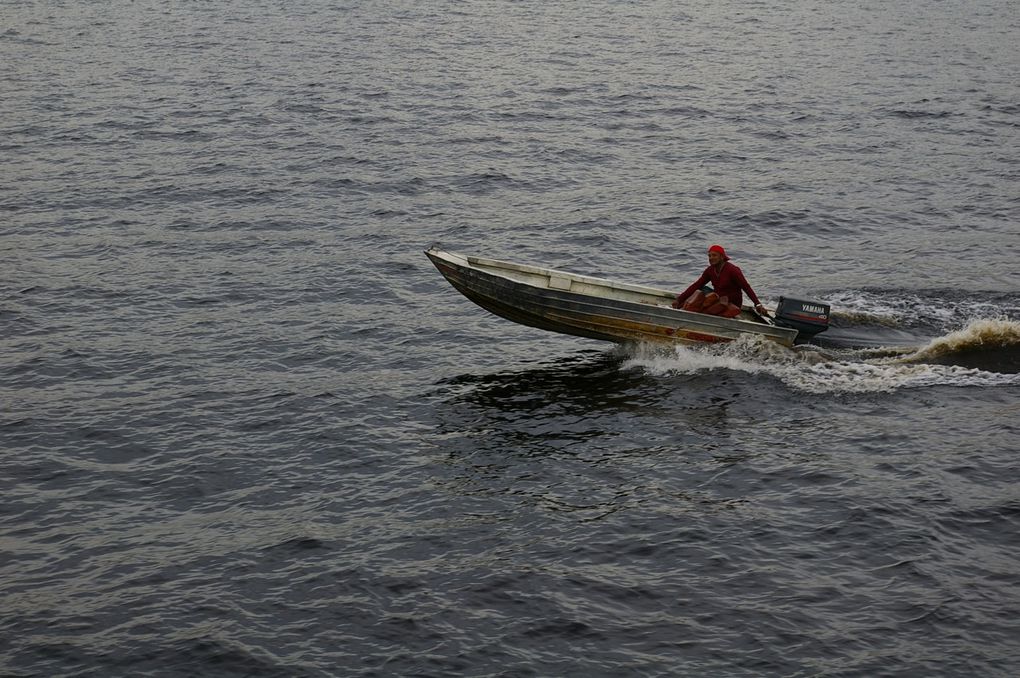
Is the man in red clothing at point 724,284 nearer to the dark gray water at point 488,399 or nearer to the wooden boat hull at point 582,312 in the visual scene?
the wooden boat hull at point 582,312

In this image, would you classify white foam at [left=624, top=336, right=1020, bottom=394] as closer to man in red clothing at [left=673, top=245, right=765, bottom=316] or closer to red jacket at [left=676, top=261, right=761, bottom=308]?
man in red clothing at [left=673, top=245, right=765, bottom=316]

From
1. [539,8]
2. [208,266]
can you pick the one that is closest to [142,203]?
[208,266]

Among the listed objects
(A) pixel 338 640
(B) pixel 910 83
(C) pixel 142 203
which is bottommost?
(A) pixel 338 640

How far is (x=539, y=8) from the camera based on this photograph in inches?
2640

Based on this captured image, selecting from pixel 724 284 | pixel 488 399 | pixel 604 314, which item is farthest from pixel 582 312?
pixel 724 284

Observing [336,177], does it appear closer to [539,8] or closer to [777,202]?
[777,202]

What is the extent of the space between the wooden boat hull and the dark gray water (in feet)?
1.50

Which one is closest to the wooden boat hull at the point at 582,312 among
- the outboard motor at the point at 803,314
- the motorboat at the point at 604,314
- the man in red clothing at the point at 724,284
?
the motorboat at the point at 604,314

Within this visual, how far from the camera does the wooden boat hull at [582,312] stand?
22562mm

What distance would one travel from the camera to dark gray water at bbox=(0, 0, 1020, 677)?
15914 millimetres

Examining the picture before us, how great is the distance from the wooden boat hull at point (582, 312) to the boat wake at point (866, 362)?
300 mm

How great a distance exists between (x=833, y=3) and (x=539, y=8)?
57.4 ft

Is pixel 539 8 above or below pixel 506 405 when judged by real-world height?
above

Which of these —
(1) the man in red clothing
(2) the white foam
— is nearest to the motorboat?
(2) the white foam
